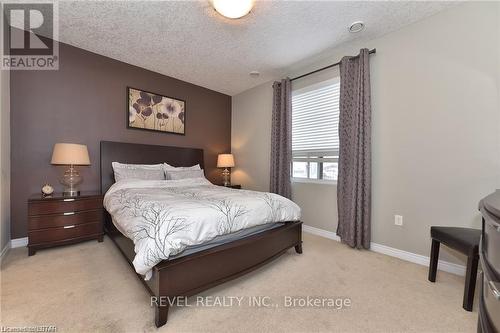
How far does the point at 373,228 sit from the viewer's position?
2643 mm

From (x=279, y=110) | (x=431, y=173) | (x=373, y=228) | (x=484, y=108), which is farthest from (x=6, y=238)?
(x=484, y=108)

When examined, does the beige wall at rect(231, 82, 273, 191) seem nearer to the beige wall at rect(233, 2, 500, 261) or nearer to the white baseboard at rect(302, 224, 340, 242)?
the white baseboard at rect(302, 224, 340, 242)

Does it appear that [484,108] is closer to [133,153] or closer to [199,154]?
[199,154]

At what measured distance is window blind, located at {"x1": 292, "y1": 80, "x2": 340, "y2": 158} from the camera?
306 cm

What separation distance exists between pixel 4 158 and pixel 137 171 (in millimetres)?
1317

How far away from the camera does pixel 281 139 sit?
3.54m

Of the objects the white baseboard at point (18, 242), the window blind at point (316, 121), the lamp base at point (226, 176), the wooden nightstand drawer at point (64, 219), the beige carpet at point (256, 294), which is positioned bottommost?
the beige carpet at point (256, 294)

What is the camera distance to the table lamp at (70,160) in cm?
255

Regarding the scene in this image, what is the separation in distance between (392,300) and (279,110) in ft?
9.43

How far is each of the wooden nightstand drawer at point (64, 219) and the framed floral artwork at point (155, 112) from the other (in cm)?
142

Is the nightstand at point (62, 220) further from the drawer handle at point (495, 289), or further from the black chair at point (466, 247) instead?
the black chair at point (466, 247)

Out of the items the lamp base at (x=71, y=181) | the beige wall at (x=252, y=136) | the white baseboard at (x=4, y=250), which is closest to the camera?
the white baseboard at (x=4, y=250)

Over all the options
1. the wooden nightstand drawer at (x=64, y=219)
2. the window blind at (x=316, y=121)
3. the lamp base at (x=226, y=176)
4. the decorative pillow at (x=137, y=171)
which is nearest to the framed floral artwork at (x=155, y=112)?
the decorative pillow at (x=137, y=171)

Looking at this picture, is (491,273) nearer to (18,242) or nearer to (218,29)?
(218,29)
